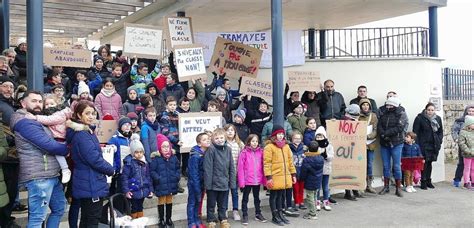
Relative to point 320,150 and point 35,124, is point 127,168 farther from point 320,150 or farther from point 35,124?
point 320,150

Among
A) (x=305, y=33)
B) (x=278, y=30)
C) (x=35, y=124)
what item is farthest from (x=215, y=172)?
(x=305, y=33)

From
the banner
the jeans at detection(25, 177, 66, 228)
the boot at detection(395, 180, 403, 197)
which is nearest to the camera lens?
the jeans at detection(25, 177, 66, 228)

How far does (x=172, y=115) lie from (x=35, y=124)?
2690mm

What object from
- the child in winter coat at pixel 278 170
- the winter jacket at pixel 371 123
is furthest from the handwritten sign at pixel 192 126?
the winter jacket at pixel 371 123

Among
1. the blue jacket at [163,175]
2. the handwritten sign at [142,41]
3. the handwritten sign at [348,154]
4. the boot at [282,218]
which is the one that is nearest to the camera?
the blue jacket at [163,175]

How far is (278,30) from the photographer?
25.2ft

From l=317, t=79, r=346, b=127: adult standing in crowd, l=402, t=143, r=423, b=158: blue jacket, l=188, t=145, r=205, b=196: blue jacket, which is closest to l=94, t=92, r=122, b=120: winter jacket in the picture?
l=188, t=145, r=205, b=196: blue jacket

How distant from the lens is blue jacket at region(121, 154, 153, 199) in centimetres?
553

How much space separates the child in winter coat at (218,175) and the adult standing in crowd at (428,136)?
16.2ft

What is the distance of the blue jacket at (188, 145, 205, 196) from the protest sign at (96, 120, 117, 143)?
1100 millimetres

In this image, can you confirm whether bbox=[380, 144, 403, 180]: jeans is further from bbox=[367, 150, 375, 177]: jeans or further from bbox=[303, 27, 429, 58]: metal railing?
bbox=[303, 27, 429, 58]: metal railing

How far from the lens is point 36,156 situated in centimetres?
448

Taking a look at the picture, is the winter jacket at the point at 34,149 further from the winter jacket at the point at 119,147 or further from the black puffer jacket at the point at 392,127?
the black puffer jacket at the point at 392,127

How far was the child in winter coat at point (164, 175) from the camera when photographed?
587 cm
